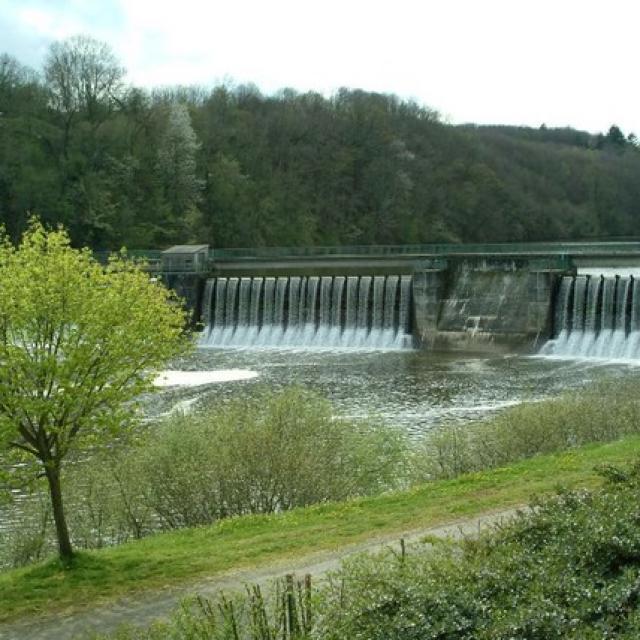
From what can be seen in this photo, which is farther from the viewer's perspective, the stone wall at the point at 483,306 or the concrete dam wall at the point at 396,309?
the concrete dam wall at the point at 396,309

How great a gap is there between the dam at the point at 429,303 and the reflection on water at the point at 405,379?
1.90m

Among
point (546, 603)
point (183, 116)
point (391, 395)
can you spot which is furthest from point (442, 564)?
point (183, 116)

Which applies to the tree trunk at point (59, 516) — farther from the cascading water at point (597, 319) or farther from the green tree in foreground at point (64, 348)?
the cascading water at point (597, 319)

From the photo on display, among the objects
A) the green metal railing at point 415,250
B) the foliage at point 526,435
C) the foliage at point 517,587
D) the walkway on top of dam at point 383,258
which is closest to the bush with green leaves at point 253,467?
the foliage at point 526,435

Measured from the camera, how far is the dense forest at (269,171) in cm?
5884

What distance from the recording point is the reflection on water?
27.5 metres

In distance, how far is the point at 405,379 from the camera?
107 ft

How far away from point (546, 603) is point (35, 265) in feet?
28.1

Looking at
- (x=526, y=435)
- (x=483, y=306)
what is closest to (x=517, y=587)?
(x=526, y=435)

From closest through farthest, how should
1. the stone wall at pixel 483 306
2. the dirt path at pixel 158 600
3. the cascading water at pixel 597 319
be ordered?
the dirt path at pixel 158 600 < the cascading water at pixel 597 319 < the stone wall at pixel 483 306

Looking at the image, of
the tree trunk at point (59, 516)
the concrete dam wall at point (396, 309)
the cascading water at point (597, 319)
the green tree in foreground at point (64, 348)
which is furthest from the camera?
the concrete dam wall at point (396, 309)

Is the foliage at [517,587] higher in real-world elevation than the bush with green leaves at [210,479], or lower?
higher

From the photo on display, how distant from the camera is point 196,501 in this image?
16.7 m

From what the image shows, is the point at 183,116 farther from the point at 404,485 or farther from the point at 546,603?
the point at 546,603
